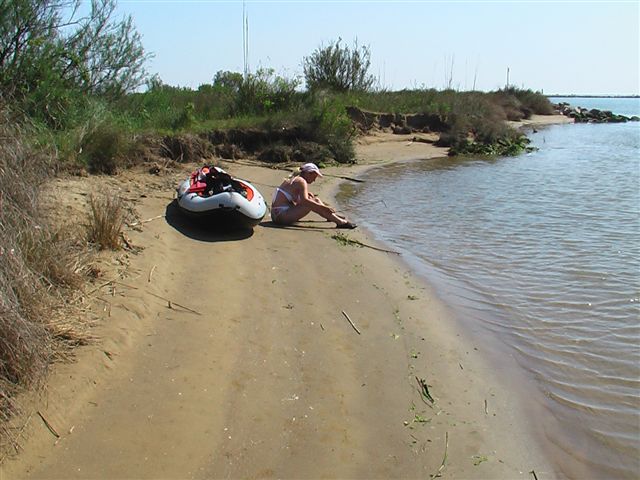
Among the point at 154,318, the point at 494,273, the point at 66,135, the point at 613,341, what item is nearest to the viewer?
the point at 154,318

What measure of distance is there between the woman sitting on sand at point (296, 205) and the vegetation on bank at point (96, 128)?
10.9ft

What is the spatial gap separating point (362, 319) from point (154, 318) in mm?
2039

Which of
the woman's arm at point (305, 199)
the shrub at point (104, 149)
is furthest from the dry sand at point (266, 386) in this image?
the shrub at point (104, 149)

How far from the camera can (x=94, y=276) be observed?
5660 mm

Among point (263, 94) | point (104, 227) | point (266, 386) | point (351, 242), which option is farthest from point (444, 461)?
point (263, 94)

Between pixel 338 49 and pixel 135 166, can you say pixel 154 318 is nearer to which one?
pixel 135 166

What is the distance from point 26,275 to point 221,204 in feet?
13.8

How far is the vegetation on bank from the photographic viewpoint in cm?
430

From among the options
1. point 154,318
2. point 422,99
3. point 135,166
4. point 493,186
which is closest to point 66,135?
point 135,166

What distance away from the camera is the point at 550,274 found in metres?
7.85

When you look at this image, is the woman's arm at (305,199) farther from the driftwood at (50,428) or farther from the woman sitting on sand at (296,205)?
the driftwood at (50,428)

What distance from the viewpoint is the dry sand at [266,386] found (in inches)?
148

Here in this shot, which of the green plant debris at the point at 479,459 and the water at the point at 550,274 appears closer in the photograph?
the green plant debris at the point at 479,459

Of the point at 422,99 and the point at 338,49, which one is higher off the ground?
the point at 338,49
